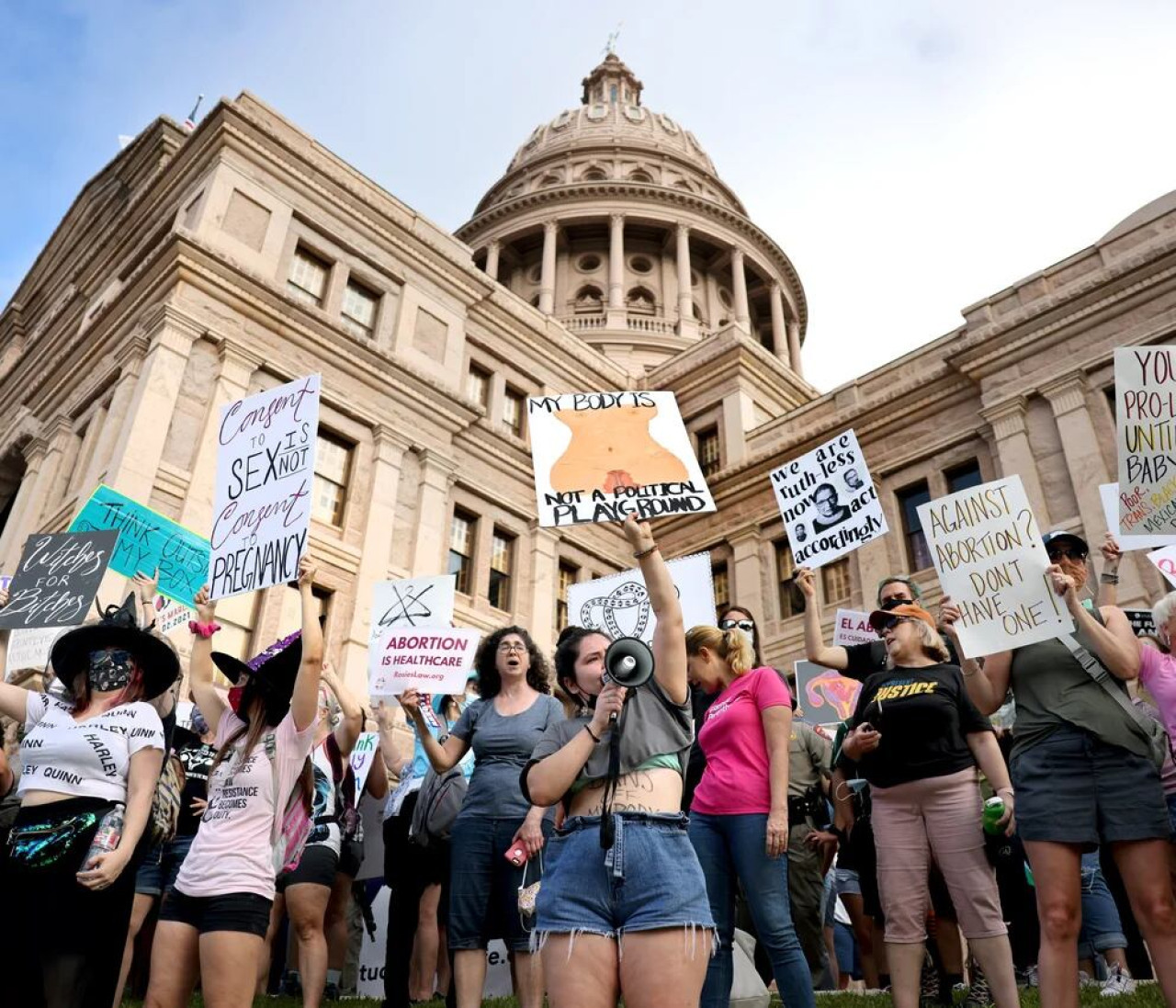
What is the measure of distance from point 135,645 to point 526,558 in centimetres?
1798

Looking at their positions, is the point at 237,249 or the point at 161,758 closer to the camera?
the point at 161,758

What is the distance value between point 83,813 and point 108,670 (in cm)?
65

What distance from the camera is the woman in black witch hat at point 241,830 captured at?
342 centimetres

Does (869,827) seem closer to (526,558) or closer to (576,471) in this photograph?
(576,471)

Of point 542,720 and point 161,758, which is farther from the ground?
point 542,720

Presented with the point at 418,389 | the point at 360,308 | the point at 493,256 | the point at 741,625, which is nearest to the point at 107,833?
the point at 741,625

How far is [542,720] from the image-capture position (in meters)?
5.12

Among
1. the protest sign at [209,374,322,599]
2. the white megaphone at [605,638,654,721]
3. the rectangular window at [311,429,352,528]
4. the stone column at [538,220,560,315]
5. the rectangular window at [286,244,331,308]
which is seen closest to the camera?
the white megaphone at [605,638,654,721]

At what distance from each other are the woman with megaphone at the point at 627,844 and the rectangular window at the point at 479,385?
20371mm

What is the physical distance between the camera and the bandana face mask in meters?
4.00

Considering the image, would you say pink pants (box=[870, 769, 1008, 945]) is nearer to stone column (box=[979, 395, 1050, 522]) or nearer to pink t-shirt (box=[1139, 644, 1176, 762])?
pink t-shirt (box=[1139, 644, 1176, 762])

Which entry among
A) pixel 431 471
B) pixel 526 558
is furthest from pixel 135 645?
pixel 526 558

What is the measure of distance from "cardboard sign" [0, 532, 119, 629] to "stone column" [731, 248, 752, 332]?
35326 millimetres

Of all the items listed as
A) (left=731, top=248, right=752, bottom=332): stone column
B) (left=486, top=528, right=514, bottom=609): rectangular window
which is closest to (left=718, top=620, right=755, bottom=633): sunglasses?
(left=486, top=528, right=514, bottom=609): rectangular window
